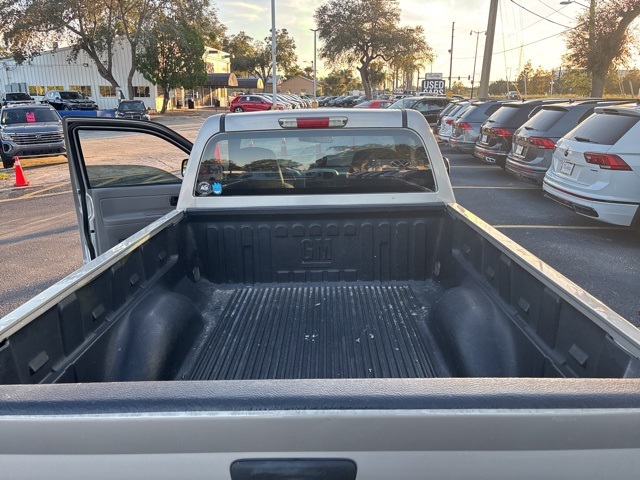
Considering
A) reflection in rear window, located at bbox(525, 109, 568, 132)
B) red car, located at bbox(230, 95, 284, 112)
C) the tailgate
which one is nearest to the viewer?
the tailgate

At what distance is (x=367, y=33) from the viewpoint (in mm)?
44406

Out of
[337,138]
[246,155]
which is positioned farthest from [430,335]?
[246,155]

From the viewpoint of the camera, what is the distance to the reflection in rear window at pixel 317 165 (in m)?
3.46

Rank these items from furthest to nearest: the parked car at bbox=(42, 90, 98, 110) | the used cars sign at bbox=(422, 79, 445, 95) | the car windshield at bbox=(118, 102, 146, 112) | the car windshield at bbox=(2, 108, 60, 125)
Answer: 1. the parked car at bbox=(42, 90, 98, 110)
2. the car windshield at bbox=(118, 102, 146, 112)
3. the used cars sign at bbox=(422, 79, 445, 95)
4. the car windshield at bbox=(2, 108, 60, 125)

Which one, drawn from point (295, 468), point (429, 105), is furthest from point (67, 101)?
point (295, 468)

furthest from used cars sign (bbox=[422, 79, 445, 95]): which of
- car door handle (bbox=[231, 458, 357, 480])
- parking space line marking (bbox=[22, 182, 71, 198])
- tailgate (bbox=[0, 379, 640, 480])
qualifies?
car door handle (bbox=[231, 458, 357, 480])

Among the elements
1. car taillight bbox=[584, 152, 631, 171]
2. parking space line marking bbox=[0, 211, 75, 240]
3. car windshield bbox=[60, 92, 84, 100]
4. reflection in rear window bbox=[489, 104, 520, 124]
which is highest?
car windshield bbox=[60, 92, 84, 100]

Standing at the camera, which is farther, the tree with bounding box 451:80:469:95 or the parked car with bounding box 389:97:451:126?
the tree with bounding box 451:80:469:95

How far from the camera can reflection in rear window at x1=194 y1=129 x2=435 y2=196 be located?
136 inches

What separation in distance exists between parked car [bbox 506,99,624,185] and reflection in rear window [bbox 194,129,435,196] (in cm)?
701

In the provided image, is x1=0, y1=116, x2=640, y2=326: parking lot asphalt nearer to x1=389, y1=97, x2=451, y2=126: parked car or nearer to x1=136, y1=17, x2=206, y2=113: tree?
x1=389, y1=97, x2=451, y2=126: parked car

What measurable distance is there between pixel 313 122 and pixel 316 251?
90 cm

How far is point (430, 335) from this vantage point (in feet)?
9.84

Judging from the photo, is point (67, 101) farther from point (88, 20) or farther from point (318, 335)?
point (318, 335)
